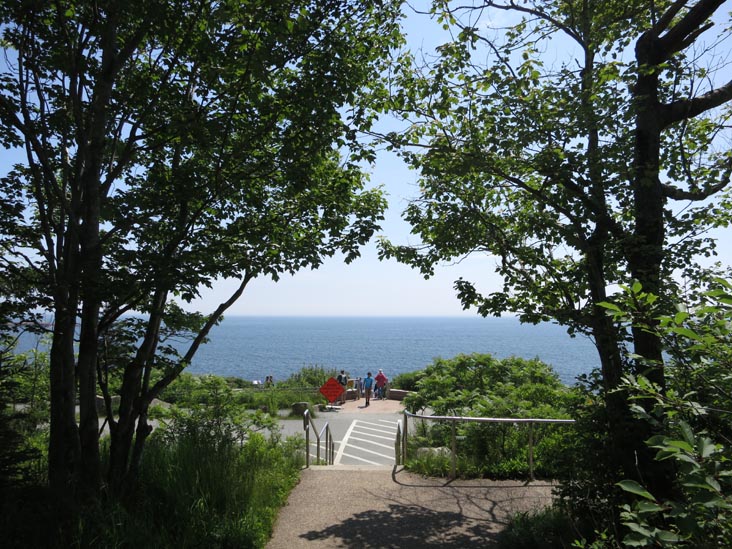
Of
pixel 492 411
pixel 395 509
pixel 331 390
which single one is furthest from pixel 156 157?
pixel 331 390

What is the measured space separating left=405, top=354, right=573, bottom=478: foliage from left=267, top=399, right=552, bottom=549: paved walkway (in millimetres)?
393

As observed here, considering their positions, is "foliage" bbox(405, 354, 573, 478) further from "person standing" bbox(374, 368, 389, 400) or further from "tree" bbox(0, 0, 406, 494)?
"person standing" bbox(374, 368, 389, 400)

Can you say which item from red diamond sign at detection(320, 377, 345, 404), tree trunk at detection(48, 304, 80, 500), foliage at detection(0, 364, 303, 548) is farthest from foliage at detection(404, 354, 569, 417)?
tree trunk at detection(48, 304, 80, 500)

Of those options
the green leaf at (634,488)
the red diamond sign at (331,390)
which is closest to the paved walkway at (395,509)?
the green leaf at (634,488)

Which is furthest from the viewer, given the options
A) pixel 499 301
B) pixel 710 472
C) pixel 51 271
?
pixel 499 301

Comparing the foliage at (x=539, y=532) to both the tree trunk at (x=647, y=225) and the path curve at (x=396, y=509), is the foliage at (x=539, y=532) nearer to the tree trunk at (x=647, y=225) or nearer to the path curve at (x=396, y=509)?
the path curve at (x=396, y=509)

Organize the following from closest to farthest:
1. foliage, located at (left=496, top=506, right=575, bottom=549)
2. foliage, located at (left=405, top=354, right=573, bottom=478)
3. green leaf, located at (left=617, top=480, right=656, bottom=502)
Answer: green leaf, located at (left=617, top=480, right=656, bottom=502)
foliage, located at (left=496, top=506, right=575, bottom=549)
foliage, located at (left=405, top=354, right=573, bottom=478)

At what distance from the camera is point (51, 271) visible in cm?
580

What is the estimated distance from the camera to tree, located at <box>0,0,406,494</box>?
17.7 feet

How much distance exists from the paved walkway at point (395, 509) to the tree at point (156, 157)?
2.30 m

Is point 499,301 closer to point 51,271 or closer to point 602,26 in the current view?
point 602,26

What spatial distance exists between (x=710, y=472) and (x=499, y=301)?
4963 millimetres

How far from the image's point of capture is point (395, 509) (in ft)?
21.1

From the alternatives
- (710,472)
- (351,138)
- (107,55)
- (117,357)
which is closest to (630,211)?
(351,138)
